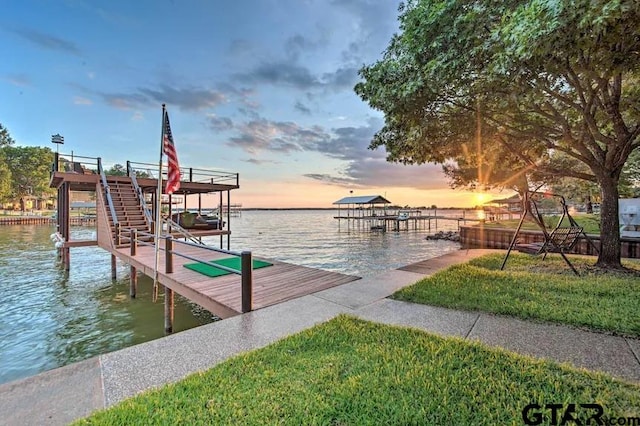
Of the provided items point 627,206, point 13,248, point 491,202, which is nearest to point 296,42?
point 627,206

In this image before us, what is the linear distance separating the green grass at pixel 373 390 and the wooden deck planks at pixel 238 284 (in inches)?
76.9

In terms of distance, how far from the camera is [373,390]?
2.29 meters

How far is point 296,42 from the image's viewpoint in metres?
10.5

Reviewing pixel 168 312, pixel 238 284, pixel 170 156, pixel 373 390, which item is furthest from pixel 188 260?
pixel 373 390

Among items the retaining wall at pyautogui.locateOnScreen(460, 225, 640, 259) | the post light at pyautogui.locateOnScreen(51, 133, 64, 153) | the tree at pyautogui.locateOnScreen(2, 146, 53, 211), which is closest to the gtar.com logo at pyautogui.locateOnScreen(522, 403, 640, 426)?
the retaining wall at pyautogui.locateOnScreen(460, 225, 640, 259)

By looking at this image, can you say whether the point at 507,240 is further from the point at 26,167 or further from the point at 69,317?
the point at 26,167

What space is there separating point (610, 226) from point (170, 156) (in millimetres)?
9672

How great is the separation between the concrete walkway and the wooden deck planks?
1.54ft

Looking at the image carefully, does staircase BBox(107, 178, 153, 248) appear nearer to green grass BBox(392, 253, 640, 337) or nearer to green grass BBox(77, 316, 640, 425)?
green grass BBox(77, 316, 640, 425)

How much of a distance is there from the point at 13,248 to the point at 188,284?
19.6 meters

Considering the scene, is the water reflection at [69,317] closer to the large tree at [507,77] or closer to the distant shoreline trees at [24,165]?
the large tree at [507,77]

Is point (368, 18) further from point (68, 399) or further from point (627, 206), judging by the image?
point (627, 206)

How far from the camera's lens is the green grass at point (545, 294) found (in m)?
3.88

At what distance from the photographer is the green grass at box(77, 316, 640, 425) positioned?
2.00m
